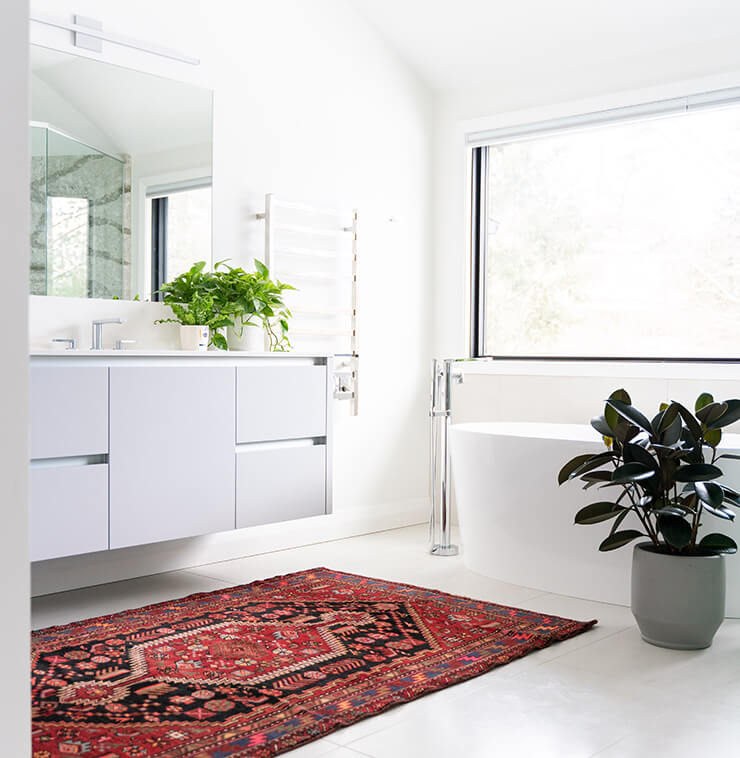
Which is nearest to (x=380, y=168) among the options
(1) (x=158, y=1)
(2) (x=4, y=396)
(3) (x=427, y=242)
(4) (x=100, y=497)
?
(3) (x=427, y=242)

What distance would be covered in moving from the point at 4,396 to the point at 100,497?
5.91 feet

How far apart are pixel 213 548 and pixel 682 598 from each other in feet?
6.82

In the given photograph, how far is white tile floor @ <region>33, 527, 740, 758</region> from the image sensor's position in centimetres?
210

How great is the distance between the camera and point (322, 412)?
3.83 metres

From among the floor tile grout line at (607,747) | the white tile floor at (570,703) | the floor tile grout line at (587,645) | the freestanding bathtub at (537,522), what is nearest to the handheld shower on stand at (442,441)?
the freestanding bathtub at (537,522)

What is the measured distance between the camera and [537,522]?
353 cm

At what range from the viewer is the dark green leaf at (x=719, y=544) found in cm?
279

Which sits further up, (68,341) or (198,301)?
(198,301)

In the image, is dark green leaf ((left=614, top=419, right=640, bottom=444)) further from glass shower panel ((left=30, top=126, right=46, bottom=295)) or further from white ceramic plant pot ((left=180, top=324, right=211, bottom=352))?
glass shower panel ((left=30, top=126, right=46, bottom=295))

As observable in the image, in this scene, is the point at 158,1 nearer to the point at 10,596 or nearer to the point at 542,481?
the point at 542,481

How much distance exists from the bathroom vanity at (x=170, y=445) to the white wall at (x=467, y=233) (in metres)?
1.33

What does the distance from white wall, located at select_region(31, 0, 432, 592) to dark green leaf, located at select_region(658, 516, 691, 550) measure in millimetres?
2068

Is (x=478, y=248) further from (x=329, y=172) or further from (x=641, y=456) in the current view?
(x=641, y=456)

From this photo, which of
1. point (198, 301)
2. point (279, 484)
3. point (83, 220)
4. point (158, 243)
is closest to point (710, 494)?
point (279, 484)
